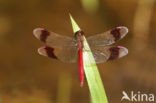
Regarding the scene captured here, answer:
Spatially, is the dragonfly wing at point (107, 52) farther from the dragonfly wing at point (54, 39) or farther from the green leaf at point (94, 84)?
the green leaf at point (94, 84)

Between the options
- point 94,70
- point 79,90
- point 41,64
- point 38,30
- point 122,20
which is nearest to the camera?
point 94,70

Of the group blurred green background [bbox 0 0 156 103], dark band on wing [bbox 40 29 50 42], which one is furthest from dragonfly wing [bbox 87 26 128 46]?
blurred green background [bbox 0 0 156 103]

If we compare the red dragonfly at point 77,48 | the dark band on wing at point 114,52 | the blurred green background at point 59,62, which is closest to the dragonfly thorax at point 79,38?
the red dragonfly at point 77,48

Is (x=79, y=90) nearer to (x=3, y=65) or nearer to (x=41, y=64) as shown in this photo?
(x=41, y=64)

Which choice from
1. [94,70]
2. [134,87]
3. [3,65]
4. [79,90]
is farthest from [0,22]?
[94,70]

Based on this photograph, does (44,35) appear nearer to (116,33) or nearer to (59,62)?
(116,33)

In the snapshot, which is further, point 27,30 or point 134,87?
point 27,30

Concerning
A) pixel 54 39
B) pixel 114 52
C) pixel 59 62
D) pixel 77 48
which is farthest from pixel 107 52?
pixel 59 62
